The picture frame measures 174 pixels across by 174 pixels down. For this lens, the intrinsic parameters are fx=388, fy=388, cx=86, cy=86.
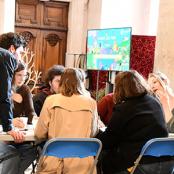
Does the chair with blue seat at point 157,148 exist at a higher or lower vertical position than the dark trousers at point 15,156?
higher

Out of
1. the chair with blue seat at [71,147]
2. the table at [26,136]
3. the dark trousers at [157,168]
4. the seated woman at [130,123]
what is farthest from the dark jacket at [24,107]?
the dark trousers at [157,168]

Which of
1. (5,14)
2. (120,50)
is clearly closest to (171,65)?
(120,50)

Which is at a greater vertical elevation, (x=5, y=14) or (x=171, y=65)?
(x=5, y=14)

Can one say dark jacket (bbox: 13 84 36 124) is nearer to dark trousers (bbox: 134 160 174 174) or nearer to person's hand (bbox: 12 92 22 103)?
person's hand (bbox: 12 92 22 103)

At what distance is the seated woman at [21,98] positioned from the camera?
3.45m

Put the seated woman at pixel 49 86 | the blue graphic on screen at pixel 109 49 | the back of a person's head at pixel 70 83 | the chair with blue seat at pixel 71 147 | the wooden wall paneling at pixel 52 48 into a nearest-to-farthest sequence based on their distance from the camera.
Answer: the chair with blue seat at pixel 71 147 → the back of a person's head at pixel 70 83 → the seated woman at pixel 49 86 → the blue graphic on screen at pixel 109 49 → the wooden wall paneling at pixel 52 48

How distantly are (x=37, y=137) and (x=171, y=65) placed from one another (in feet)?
8.32

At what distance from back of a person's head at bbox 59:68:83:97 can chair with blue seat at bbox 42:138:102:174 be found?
1.43ft

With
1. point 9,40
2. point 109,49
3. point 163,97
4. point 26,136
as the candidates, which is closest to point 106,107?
point 163,97

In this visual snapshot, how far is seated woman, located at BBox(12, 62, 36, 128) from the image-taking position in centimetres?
345

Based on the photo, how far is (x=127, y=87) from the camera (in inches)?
111

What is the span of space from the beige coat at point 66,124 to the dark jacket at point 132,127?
7.3 inches

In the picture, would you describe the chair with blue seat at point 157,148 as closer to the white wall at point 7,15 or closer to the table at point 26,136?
the table at point 26,136

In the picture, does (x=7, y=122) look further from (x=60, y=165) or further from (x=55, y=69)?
(x=55, y=69)
